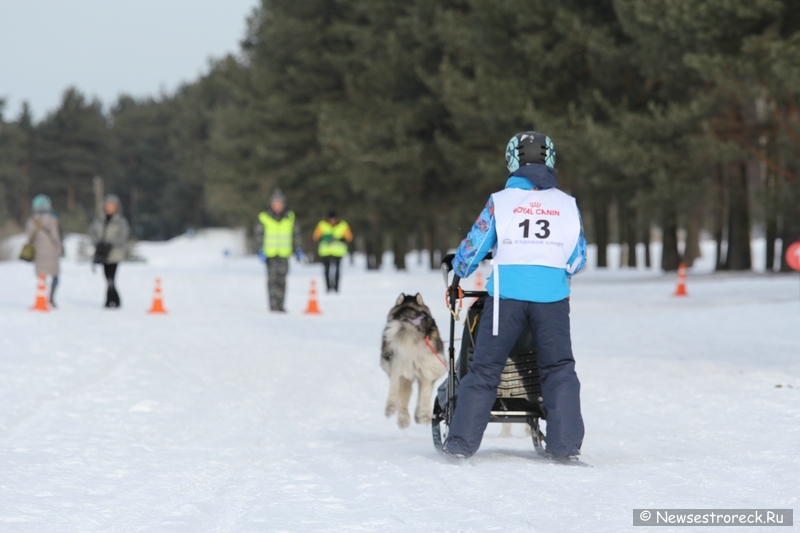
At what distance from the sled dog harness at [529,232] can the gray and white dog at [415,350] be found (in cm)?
172

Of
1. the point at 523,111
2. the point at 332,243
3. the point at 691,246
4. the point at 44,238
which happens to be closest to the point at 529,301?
the point at 44,238

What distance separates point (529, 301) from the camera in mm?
6340

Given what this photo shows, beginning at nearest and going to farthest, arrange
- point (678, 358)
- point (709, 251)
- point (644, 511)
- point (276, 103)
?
point (644, 511), point (678, 358), point (276, 103), point (709, 251)

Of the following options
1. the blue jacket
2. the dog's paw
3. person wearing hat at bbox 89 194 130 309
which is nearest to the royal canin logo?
the blue jacket

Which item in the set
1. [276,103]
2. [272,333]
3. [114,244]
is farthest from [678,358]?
[276,103]

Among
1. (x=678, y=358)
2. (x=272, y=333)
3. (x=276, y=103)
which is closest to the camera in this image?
(x=678, y=358)

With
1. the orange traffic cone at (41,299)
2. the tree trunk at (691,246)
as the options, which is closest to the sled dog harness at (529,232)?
the orange traffic cone at (41,299)

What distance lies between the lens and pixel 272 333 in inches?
624

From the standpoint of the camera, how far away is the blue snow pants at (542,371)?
Answer: 249 inches

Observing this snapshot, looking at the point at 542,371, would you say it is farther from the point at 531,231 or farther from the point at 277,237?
the point at 277,237

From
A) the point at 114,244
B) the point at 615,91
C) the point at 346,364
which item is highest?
the point at 615,91

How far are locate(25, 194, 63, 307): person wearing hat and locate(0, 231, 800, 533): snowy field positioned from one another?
112cm

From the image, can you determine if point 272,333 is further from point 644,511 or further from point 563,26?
point 563,26

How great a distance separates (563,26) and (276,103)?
1836 cm
